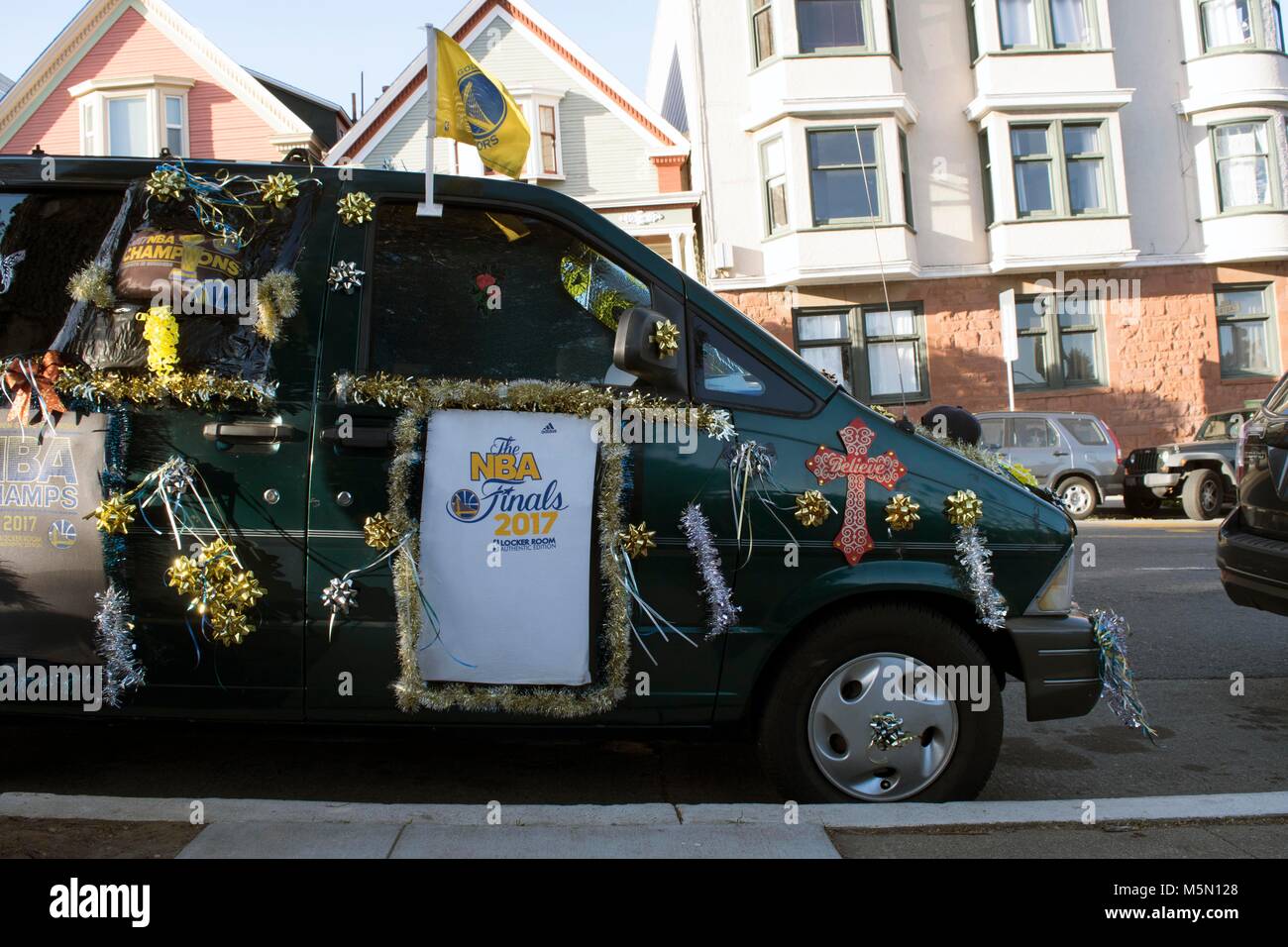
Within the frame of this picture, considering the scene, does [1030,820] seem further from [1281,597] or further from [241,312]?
[241,312]

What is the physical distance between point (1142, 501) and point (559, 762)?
1439 cm

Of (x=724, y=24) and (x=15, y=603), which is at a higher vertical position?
(x=724, y=24)

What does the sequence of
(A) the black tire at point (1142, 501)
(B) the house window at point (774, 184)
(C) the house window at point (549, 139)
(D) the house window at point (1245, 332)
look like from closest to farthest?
(A) the black tire at point (1142, 501)
(B) the house window at point (774, 184)
(D) the house window at point (1245, 332)
(C) the house window at point (549, 139)

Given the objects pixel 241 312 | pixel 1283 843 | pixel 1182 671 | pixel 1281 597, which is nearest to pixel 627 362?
pixel 241 312

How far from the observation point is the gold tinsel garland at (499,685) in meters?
3.56

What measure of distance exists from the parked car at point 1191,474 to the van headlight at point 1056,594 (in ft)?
44.0

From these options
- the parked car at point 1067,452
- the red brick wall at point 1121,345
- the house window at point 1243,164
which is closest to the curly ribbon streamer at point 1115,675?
the parked car at point 1067,452

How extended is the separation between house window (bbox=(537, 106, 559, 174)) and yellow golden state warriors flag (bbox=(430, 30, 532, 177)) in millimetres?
18113

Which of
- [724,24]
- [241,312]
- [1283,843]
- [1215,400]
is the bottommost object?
[1283,843]

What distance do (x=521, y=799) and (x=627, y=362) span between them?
1755 millimetres

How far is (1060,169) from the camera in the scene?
21.0 meters

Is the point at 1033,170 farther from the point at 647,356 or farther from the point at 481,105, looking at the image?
the point at 647,356

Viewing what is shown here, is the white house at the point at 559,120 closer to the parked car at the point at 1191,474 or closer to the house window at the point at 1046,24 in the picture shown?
the house window at the point at 1046,24

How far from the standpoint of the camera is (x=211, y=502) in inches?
141
